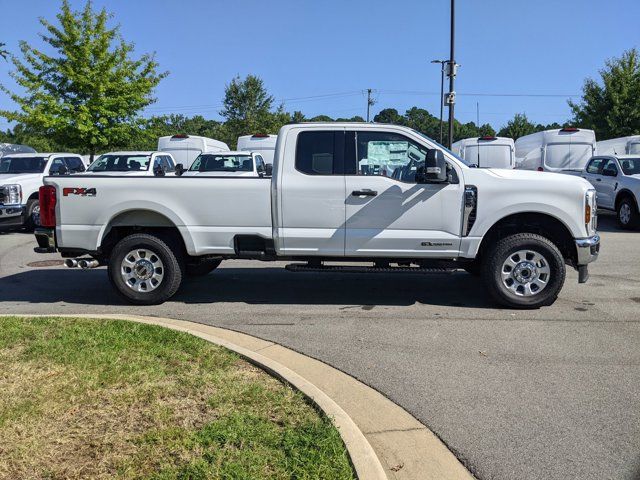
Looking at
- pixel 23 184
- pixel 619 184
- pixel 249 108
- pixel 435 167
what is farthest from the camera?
pixel 249 108

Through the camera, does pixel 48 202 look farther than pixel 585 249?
Yes

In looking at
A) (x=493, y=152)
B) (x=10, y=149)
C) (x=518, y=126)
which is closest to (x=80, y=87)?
(x=10, y=149)

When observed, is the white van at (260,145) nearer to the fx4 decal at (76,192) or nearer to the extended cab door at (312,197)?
the fx4 decal at (76,192)

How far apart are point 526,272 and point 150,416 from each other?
4.59m

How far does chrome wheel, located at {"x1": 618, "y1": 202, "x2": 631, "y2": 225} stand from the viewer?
1485 cm

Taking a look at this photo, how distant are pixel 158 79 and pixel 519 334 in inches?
855

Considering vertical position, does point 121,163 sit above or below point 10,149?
below

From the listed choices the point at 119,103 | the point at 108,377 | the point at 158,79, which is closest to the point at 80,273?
the point at 108,377

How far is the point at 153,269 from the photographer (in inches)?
280

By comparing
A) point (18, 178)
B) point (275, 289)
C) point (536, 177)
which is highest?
point (18, 178)

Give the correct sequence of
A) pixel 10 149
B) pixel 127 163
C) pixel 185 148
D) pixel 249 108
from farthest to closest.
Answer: pixel 249 108 < pixel 185 148 < pixel 10 149 < pixel 127 163

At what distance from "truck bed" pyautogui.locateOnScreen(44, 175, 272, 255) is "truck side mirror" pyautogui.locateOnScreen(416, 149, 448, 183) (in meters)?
1.78

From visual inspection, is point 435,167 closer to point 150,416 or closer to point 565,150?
point 150,416

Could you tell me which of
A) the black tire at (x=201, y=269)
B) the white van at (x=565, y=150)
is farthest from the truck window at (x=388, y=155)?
the white van at (x=565, y=150)
